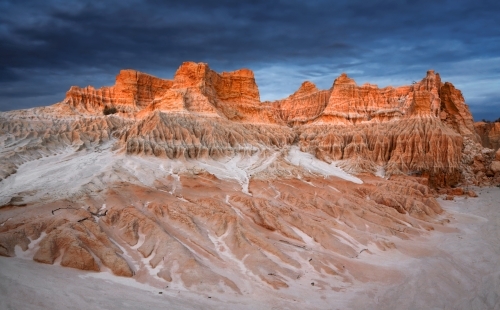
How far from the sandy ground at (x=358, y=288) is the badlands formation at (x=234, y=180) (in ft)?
1.61

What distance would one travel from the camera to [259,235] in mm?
22031

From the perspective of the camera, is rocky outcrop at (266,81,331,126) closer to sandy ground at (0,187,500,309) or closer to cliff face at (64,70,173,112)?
cliff face at (64,70,173,112)

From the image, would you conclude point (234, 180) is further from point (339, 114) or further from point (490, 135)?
point (490, 135)

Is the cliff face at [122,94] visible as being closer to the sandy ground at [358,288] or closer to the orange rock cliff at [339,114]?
the orange rock cliff at [339,114]

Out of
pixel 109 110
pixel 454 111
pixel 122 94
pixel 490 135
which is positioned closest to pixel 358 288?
pixel 454 111

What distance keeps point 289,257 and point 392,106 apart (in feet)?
135

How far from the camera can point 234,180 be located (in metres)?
33.9

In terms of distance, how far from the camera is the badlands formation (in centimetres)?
1809

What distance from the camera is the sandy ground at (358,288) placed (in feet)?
38.9

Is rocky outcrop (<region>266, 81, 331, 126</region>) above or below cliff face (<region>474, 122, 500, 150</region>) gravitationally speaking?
above

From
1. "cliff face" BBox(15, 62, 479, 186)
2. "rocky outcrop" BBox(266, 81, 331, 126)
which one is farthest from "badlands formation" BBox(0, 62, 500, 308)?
"rocky outcrop" BBox(266, 81, 331, 126)

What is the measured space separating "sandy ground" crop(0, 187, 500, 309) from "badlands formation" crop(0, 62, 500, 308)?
0.49 meters

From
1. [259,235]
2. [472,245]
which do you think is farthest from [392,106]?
[259,235]

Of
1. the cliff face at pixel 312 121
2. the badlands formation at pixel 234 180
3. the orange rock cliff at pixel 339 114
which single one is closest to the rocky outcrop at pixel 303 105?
the badlands formation at pixel 234 180
